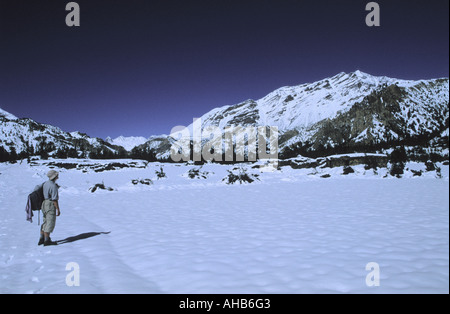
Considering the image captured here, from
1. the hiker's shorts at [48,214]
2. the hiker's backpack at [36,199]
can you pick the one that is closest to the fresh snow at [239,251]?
the hiker's shorts at [48,214]

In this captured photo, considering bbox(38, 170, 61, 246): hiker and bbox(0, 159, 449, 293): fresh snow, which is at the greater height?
bbox(38, 170, 61, 246): hiker

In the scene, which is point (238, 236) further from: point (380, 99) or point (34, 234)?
point (380, 99)

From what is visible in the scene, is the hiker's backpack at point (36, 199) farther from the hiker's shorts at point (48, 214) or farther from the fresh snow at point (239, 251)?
the fresh snow at point (239, 251)

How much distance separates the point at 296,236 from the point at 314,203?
6.10 meters

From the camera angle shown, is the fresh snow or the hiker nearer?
the fresh snow

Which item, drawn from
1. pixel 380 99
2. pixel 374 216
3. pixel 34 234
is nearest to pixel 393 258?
pixel 374 216
